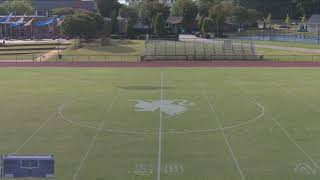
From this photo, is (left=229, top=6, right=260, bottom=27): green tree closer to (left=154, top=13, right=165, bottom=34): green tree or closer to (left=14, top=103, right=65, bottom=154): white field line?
(left=154, top=13, right=165, bottom=34): green tree

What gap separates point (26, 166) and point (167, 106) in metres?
17.5

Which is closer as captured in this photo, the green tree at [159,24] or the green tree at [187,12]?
the green tree at [159,24]

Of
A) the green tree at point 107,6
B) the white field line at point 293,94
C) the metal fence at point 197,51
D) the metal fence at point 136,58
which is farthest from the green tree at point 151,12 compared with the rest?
the white field line at point 293,94

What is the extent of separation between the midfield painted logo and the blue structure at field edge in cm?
1495

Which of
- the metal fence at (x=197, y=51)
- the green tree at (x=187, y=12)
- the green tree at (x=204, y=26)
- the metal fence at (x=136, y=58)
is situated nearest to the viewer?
the metal fence at (x=136, y=58)

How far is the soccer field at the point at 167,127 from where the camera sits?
53.1 feet

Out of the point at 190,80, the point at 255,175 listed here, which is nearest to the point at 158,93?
the point at 190,80

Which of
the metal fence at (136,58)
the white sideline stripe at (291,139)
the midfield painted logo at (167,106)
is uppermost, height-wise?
the metal fence at (136,58)

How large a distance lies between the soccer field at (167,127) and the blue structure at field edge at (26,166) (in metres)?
4.56

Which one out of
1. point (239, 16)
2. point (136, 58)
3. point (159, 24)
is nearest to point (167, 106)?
point (136, 58)

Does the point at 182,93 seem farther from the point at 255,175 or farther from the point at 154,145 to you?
the point at 255,175

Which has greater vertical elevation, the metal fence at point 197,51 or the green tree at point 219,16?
A: the green tree at point 219,16

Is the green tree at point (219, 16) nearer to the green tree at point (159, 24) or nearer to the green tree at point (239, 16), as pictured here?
the green tree at point (239, 16)

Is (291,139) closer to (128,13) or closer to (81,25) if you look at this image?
(81,25)
